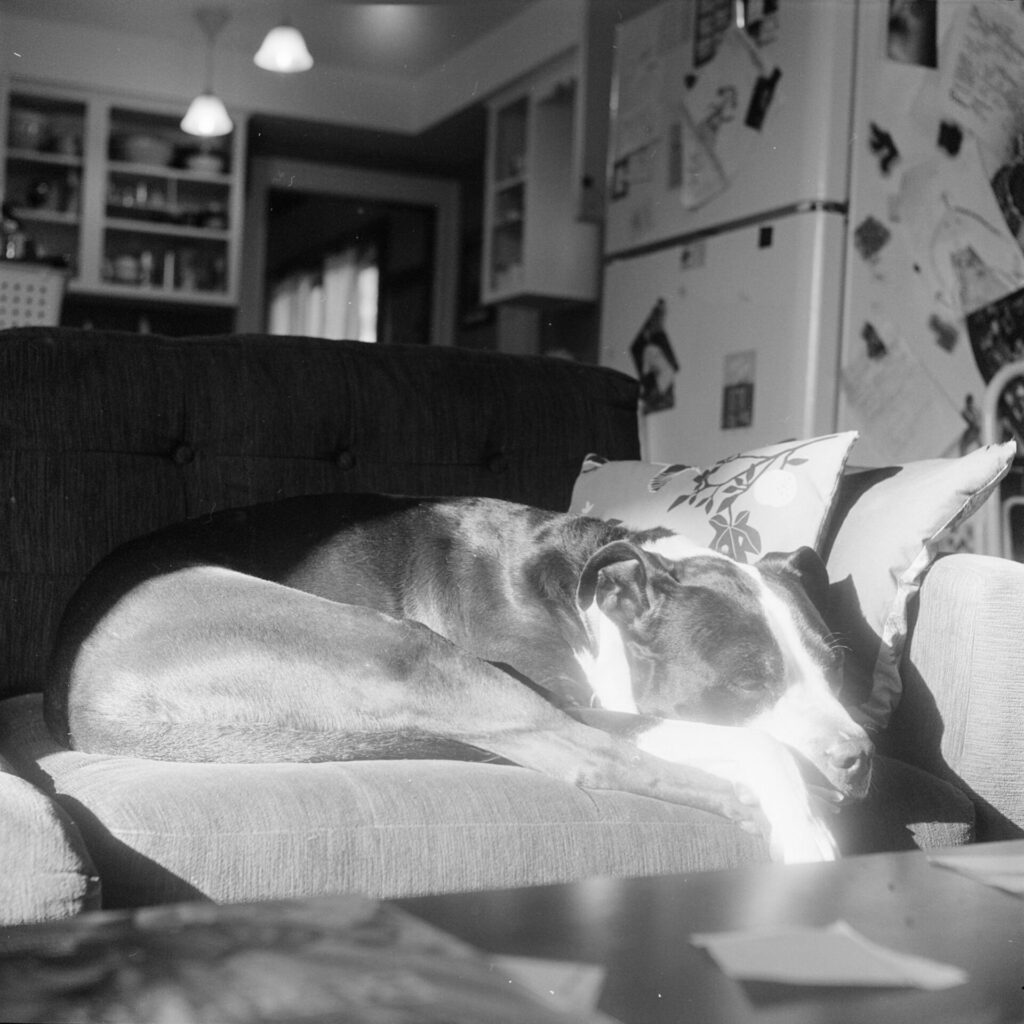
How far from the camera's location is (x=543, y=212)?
612cm

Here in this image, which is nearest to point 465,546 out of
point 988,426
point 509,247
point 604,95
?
point 988,426

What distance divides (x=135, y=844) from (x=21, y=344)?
998 millimetres

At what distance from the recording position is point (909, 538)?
1.76 meters

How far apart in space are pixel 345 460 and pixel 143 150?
550 cm

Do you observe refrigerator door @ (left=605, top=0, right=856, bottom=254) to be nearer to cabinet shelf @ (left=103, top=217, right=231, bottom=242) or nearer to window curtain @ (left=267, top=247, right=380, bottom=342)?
cabinet shelf @ (left=103, top=217, right=231, bottom=242)

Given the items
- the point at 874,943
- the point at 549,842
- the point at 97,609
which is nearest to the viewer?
the point at 874,943

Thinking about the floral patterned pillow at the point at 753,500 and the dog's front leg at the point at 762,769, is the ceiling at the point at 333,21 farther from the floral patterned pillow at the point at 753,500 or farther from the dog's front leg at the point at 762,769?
the dog's front leg at the point at 762,769

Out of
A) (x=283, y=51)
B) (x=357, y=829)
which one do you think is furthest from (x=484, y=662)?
(x=283, y=51)

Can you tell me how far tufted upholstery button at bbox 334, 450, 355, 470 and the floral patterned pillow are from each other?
0.42m

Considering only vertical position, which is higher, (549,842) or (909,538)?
(909,538)

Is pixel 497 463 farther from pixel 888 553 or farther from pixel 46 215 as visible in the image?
pixel 46 215

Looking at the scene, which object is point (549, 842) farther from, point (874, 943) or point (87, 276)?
point (87, 276)

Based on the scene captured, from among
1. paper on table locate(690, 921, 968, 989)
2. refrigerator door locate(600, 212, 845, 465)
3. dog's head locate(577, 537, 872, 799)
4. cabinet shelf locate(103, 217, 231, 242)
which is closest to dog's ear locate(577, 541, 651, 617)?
dog's head locate(577, 537, 872, 799)

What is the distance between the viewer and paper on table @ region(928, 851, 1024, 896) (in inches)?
39.3
